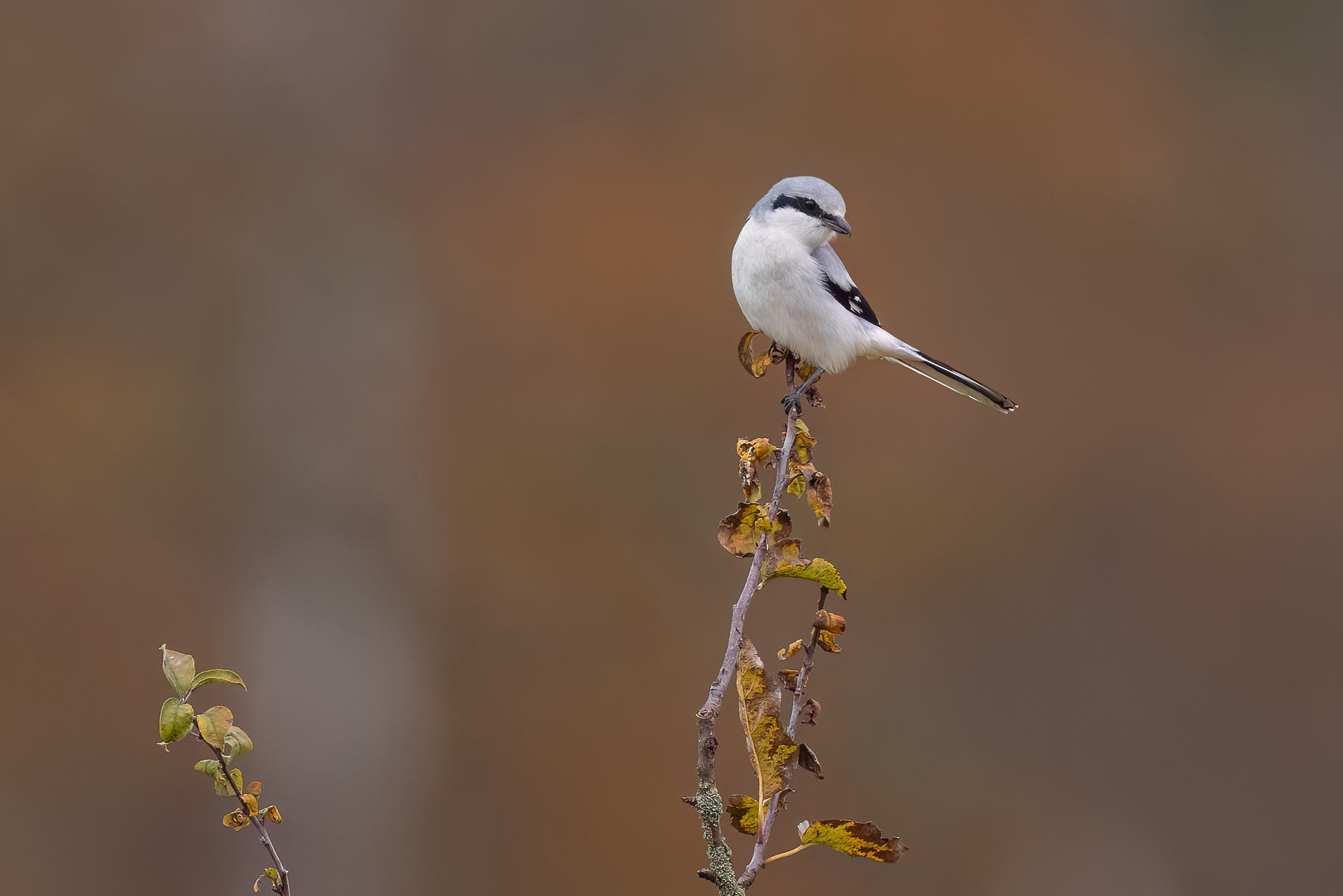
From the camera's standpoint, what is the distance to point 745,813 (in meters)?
0.92

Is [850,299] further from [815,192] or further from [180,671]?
[180,671]

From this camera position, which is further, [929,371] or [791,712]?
[929,371]

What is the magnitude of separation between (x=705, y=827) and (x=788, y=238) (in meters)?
1.61

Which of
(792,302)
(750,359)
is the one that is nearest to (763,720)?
(750,359)

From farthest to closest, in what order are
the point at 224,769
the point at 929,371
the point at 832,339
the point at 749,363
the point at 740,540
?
the point at 929,371 < the point at 832,339 < the point at 749,363 < the point at 740,540 < the point at 224,769

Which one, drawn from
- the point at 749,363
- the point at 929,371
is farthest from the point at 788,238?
the point at 749,363

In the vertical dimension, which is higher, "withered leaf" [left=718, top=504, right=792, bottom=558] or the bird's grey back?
the bird's grey back

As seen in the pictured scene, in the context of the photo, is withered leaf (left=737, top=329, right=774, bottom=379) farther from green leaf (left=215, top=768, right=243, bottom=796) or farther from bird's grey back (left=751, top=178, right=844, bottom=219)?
green leaf (left=215, top=768, right=243, bottom=796)

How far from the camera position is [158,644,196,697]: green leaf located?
86 cm

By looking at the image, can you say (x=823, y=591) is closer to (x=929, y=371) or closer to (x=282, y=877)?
(x=282, y=877)

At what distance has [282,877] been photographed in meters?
0.85

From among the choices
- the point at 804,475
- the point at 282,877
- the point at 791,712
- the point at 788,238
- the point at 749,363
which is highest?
the point at 788,238

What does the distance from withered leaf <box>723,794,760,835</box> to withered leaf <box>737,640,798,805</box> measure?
0.02m

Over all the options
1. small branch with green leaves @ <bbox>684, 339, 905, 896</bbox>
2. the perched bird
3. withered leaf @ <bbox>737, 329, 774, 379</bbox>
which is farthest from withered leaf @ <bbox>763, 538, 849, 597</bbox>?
the perched bird
